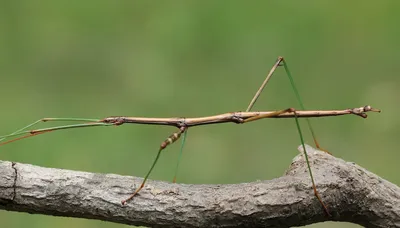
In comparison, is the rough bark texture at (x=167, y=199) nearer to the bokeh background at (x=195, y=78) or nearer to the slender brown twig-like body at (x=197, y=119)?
the slender brown twig-like body at (x=197, y=119)

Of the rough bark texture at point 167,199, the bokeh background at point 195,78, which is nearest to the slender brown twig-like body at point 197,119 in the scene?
the rough bark texture at point 167,199

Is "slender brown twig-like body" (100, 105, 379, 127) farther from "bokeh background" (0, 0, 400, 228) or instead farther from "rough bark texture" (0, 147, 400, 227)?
"bokeh background" (0, 0, 400, 228)

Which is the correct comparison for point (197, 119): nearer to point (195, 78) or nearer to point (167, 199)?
point (167, 199)

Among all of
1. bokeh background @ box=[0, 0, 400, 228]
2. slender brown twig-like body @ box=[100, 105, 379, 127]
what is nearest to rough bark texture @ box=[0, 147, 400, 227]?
slender brown twig-like body @ box=[100, 105, 379, 127]

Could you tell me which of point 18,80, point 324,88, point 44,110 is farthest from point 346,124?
point 18,80

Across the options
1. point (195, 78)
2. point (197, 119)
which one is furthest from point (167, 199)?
point (195, 78)

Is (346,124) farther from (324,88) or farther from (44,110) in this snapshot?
(44,110)
